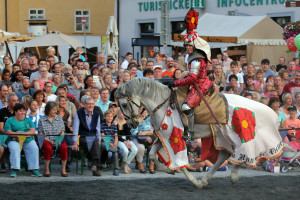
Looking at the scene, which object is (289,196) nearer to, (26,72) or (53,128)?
(53,128)

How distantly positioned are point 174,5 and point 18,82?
76.4 feet

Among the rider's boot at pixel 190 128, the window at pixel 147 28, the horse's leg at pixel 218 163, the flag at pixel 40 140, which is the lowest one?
the horse's leg at pixel 218 163

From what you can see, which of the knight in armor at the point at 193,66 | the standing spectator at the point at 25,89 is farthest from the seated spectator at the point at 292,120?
the standing spectator at the point at 25,89

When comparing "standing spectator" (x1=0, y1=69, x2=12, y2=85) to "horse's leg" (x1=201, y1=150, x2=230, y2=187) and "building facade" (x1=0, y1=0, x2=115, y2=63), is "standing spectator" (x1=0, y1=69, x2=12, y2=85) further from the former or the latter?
"building facade" (x1=0, y1=0, x2=115, y2=63)

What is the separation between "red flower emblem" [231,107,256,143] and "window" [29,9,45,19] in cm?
3741

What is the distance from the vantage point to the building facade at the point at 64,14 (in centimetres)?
4741

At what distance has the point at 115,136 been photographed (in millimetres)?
13812

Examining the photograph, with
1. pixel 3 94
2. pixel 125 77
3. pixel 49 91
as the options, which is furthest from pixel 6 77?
pixel 125 77

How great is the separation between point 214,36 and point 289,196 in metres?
17.8

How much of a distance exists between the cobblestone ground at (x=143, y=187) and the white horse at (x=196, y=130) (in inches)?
15.4

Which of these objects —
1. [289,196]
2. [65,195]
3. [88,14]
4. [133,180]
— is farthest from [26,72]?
[88,14]

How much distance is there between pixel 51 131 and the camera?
1363 centimetres

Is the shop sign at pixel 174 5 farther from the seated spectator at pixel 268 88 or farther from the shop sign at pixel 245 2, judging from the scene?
the seated spectator at pixel 268 88

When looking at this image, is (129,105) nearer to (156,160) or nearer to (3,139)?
(156,160)
